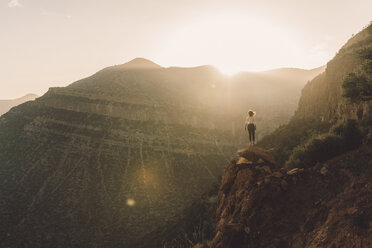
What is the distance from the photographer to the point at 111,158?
5944 cm

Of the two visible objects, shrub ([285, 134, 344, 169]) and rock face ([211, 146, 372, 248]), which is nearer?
rock face ([211, 146, 372, 248])

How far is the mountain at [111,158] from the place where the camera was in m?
42.8

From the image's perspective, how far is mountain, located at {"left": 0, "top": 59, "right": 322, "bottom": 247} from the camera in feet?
140

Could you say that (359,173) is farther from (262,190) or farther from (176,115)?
(176,115)

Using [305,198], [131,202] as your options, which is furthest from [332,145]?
[131,202]

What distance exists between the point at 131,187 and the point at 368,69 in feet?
151

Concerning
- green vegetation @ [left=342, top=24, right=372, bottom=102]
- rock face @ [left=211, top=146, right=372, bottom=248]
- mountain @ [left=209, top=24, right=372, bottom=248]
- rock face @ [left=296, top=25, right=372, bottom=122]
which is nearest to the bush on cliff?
mountain @ [left=209, top=24, right=372, bottom=248]

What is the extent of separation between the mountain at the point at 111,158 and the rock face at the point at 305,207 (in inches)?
881

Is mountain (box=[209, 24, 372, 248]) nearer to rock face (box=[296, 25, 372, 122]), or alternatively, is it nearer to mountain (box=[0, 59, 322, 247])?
rock face (box=[296, 25, 372, 122])

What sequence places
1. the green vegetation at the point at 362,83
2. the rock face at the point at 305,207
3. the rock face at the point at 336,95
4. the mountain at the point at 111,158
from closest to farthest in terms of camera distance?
1. the rock face at the point at 305,207
2. the green vegetation at the point at 362,83
3. the rock face at the point at 336,95
4. the mountain at the point at 111,158

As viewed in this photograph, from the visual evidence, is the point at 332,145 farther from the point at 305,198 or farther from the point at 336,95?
the point at 336,95

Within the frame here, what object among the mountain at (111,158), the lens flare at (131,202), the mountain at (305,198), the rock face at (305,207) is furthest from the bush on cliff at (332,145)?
the lens flare at (131,202)

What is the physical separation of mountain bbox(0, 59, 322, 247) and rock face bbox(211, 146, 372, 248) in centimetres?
2237

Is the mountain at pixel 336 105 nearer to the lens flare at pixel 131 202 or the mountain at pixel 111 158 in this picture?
the mountain at pixel 111 158
